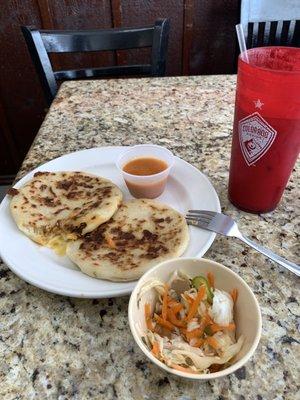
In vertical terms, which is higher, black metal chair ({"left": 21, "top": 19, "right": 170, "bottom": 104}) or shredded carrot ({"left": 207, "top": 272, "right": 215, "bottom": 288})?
black metal chair ({"left": 21, "top": 19, "right": 170, "bottom": 104})

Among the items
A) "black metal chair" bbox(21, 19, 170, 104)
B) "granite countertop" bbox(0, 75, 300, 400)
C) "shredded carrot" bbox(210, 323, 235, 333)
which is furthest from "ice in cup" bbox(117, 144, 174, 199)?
"black metal chair" bbox(21, 19, 170, 104)

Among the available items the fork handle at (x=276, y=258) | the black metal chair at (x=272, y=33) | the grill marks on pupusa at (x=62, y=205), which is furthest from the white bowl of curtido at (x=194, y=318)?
the black metal chair at (x=272, y=33)

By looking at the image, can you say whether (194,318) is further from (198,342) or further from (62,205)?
(62,205)

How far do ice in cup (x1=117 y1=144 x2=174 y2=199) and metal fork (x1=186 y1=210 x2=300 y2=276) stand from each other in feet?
0.48

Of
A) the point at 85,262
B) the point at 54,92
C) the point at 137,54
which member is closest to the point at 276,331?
the point at 85,262

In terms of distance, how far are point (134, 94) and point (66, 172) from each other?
0.69 meters

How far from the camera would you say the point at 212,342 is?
59cm

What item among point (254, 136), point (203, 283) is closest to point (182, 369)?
point (203, 283)

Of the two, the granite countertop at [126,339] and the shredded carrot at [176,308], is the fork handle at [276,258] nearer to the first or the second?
the granite countertop at [126,339]

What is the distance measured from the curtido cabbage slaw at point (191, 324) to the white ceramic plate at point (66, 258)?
0.09 meters

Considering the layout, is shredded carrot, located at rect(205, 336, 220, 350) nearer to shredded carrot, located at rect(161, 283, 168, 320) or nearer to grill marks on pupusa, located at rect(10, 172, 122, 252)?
shredded carrot, located at rect(161, 283, 168, 320)

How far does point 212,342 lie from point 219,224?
33cm

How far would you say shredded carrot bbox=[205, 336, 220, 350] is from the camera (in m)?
0.59

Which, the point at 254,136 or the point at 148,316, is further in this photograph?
the point at 254,136
